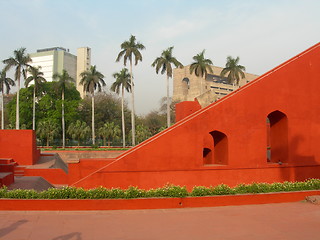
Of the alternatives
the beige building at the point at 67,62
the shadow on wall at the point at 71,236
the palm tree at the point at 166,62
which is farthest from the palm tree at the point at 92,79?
the beige building at the point at 67,62

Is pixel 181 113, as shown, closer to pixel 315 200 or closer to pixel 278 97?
pixel 278 97

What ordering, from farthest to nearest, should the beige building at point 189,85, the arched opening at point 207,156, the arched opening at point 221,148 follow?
the beige building at point 189,85
the arched opening at point 207,156
the arched opening at point 221,148

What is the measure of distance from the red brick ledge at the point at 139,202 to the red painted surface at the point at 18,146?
11.1 m

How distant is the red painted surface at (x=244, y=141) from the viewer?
9.98m

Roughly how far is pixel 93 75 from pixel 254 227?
3174cm

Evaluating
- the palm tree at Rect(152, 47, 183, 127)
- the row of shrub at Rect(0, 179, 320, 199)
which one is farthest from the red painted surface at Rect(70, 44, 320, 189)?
the palm tree at Rect(152, 47, 183, 127)

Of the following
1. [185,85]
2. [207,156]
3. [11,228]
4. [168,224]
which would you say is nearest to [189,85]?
[185,85]

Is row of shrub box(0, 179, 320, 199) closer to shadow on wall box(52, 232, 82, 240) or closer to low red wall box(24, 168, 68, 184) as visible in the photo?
shadow on wall box(52, 232, 82, 240)

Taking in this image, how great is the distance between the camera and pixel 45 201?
7.54 metres

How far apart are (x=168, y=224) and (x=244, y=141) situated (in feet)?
17.3

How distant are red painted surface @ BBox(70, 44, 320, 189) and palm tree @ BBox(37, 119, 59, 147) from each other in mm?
28617

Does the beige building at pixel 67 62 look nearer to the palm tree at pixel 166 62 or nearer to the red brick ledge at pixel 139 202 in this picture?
the palm tree at pixel 166 62

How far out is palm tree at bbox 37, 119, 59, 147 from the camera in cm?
3608

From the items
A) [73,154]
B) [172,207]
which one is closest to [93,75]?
[73,154]
